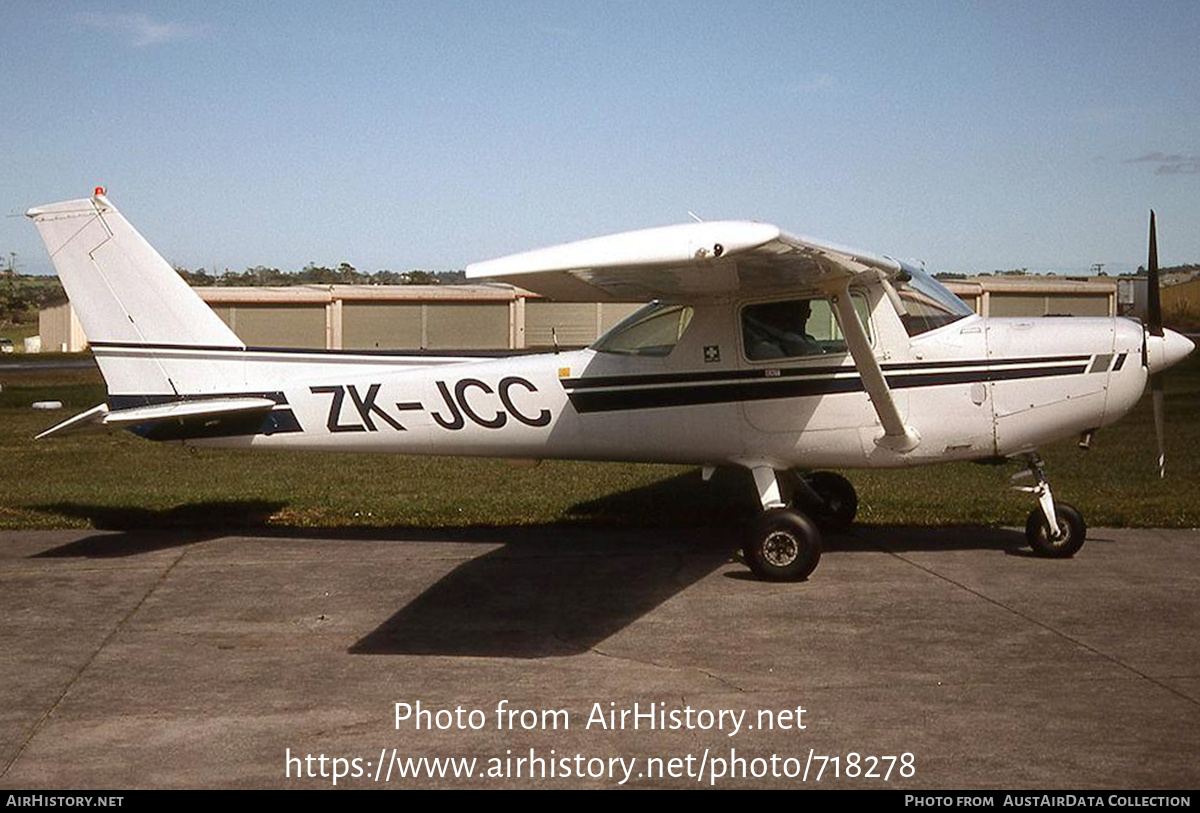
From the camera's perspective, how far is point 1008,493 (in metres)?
13.3

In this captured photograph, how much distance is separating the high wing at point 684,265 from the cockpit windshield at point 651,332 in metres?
0.36

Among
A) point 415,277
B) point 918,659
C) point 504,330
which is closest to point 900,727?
point 918,659

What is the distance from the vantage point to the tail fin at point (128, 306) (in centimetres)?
1045

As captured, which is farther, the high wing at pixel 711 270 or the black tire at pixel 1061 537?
the black tire at pixel 1061 537

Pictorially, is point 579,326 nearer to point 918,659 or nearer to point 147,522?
point 147,522

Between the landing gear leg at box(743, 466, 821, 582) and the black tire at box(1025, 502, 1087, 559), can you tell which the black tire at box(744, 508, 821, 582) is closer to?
the landing gear leg at box(743, 466, 821, 582)

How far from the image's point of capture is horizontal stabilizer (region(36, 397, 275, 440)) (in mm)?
9781

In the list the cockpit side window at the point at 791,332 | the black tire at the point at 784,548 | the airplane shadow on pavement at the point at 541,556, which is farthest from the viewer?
the cockpit side window at the point at 791,332

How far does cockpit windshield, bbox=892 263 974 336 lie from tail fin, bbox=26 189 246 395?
544 cm

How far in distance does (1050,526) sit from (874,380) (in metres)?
2.13

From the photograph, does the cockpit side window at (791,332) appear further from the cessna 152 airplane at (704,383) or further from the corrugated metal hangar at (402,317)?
the corrugated metal hangar at (402,317)

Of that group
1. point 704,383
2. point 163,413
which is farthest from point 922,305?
point 163,413

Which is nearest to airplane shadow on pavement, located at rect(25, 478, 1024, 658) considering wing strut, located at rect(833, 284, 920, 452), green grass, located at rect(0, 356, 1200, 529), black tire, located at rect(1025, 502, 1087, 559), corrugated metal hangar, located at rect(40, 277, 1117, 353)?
green grass, located at rect(0, 356, 1200, 529)

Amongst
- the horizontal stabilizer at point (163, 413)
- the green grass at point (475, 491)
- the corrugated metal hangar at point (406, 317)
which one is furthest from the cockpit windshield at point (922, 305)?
the corrugated metal hangar at point (406, 317)
